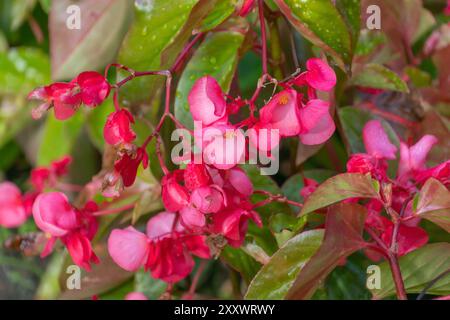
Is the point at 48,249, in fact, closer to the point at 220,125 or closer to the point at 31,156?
the point at 220,125

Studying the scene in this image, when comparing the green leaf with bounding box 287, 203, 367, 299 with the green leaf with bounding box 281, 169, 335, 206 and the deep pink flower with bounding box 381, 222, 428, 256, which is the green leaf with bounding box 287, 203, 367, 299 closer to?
the deep pink flower with bounding box 381, 222, 428, 256

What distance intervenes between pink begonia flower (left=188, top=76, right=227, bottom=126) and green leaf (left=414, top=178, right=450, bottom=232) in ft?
0.52

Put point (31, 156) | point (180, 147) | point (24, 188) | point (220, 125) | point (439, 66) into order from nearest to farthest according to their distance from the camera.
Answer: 1. point (220, 125)
2. point (180, 147)
3. point (439, 66)
4. point (31, 156)
5. point (24, 188)

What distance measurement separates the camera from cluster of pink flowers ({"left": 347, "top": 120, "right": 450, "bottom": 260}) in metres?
0.55

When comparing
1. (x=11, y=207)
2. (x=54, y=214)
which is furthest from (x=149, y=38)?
(x=11, y=207)

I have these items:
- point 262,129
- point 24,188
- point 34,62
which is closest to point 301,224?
point 262,129

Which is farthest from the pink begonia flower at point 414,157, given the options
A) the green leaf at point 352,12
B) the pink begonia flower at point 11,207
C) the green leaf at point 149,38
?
the pink begonia flower at point 11,207

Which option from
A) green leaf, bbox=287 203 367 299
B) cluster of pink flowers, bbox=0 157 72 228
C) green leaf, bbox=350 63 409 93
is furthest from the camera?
cluster of pink flowers, bbox=0 157 72 228

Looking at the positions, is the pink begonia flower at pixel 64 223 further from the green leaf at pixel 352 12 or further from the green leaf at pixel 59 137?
the green leaf at pixel 59 137

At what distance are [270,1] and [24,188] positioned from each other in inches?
35.8

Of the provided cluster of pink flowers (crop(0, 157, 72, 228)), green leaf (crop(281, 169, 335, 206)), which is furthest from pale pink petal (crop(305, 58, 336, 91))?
cluster of pink flowers (crop(0, 157, 72, 228))

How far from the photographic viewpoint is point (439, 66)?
2.73 feet

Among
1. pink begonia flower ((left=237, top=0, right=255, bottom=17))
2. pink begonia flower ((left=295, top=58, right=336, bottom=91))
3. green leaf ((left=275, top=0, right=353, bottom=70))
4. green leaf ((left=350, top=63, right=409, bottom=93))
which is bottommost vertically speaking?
green leaf ((left=350, top=63, right=409, bottom=93))
